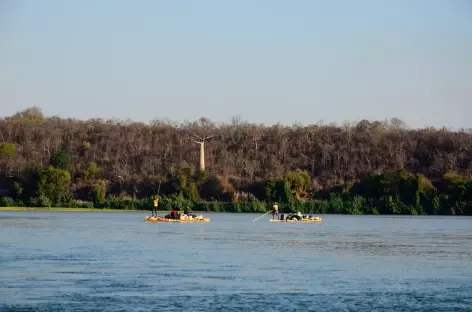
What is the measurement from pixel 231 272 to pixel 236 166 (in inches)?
3212

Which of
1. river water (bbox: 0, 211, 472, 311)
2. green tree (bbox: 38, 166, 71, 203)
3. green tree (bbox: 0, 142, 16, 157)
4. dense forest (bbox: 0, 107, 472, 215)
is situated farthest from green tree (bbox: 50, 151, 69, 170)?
river water (bbox: 0, 211, 472, 311)

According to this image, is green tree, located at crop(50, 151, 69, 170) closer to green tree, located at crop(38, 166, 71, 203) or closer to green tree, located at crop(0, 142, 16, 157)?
green tree, located at crop(0, 142, 16, 157)

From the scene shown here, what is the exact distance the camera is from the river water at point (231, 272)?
2355 centimetres

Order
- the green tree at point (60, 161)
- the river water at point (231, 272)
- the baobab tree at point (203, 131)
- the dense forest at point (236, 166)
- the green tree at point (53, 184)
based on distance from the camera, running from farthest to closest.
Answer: the baobab tree at point (203, 131) < the green tree at point (60, 161) < the green tree at point (53, 184) < the dense forest at point (236, 166) < the river water at point (231, 272)

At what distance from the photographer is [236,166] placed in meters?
111

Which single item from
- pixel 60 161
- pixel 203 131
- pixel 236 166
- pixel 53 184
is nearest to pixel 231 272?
pixel 53 184

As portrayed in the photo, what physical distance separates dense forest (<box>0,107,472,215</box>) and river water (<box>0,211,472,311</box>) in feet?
133

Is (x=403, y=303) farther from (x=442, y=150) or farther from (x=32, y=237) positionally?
(x=442, y=150)

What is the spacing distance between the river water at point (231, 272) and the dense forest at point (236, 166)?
133ft

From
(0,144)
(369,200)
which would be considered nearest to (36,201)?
(0,144)

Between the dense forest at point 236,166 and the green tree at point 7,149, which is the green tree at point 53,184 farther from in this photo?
the green tree at point 7,149

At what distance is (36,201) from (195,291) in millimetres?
69188

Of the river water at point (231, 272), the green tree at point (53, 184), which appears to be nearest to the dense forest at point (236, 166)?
the green tree at point (53, 184)

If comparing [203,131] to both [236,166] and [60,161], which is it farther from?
[60,161]
